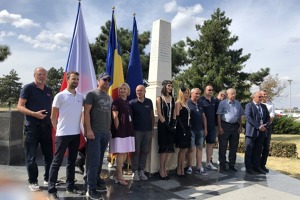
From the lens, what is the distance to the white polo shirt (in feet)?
12.8

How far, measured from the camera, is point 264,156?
653 cm

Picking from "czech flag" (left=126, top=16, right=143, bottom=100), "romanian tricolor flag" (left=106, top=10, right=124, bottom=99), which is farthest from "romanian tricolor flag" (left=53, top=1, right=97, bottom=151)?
"czech flag" (left=126, top=16, right=143, bottom=100)

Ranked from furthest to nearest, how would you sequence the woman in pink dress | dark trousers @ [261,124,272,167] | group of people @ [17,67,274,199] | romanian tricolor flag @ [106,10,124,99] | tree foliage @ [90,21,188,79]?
tree foliage @ [90,21,188,79]
dark trousers @ [261,124,272,167]
romanian tricolor flag @ [106,10,124,99]
the woman in pink dress
group of people @ [17,67,274,199]

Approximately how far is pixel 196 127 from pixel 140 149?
1.27 metres

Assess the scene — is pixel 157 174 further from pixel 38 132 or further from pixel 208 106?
pixel 38 132

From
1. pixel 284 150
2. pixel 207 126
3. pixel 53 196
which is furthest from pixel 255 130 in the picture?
pixel 284 150

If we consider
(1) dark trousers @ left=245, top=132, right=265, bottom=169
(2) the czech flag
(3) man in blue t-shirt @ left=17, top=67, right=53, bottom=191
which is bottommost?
(1) dark trousers @ left=245, top=132, right=265, bottom=169

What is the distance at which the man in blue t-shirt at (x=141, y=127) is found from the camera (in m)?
5.04

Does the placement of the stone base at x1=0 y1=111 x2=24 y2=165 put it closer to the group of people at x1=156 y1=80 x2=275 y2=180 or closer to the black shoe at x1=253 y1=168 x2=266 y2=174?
the group of people at x1=156 y1=80 x2=275 y2=180

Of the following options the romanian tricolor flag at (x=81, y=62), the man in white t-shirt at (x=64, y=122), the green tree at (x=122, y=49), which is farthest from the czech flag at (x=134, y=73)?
the green tree at (x=122, y=49)

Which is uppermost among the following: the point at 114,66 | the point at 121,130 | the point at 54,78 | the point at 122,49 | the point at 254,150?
the point at 54,78

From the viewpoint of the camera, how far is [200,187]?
4977 millimetres

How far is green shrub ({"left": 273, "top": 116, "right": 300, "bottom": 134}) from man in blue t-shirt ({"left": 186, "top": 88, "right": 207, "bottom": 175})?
65.0ft

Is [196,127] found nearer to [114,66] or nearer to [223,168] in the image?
[223,168]
